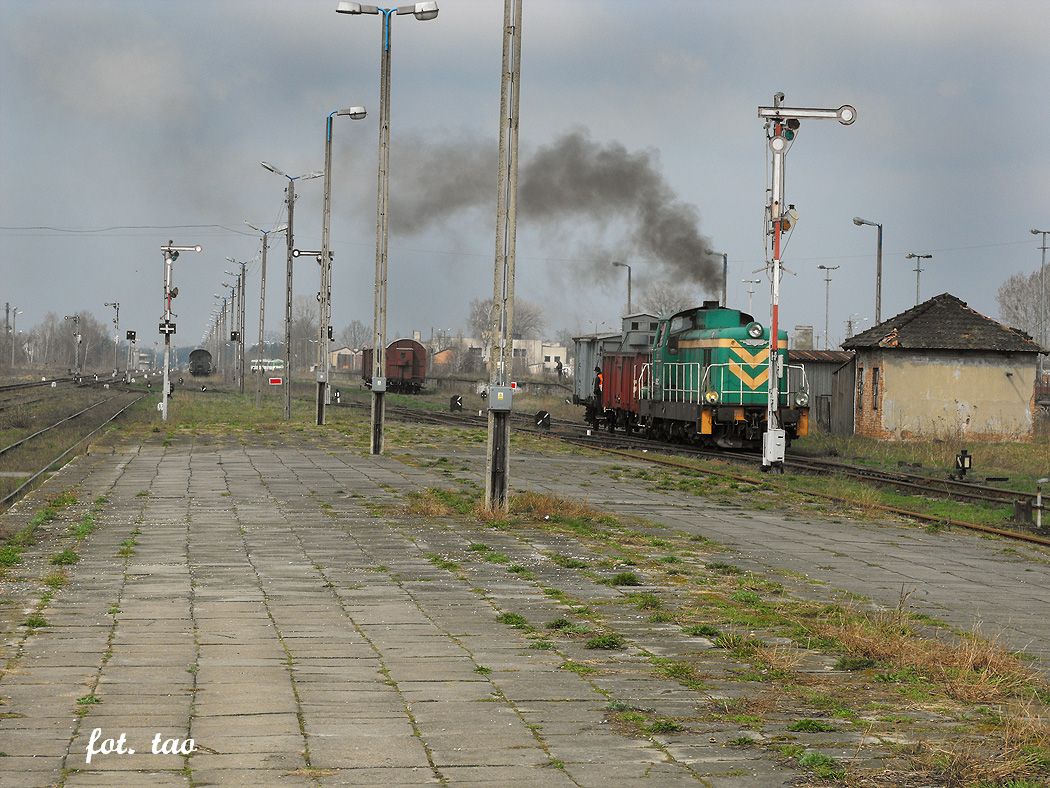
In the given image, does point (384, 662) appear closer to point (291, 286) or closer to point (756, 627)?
point (756, 627)

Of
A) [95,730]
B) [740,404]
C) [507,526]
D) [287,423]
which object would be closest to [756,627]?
[95,730]

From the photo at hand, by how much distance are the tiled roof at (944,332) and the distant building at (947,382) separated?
0.11 ft

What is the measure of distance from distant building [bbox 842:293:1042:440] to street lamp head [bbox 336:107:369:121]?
17.5 metres

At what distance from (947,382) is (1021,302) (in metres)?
94.2

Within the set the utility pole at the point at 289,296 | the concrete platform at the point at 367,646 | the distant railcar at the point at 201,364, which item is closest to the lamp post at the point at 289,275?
the utility pole at the point at 289,296

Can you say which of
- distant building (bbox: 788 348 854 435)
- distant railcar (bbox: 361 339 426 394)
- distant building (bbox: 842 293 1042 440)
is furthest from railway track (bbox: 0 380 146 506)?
distant building (bbox: 842 293 1042 440)

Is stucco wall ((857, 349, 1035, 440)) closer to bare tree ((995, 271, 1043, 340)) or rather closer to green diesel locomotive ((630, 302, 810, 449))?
green diesel locomotive ((630, 302, 810, 449))

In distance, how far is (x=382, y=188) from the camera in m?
29.2

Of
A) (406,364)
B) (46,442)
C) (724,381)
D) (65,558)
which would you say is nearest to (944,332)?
(724,381)

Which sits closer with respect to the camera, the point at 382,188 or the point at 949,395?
the point at 382,188

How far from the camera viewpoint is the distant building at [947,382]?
41.1 metres

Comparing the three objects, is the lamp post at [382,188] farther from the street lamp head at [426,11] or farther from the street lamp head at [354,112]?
the street lamp head at [354,112]

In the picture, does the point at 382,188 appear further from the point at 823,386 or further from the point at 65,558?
the point at 823,386

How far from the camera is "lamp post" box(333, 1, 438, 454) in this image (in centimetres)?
2883
